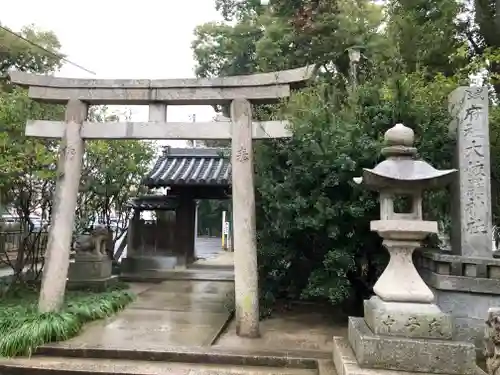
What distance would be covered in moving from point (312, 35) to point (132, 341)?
9.72 m

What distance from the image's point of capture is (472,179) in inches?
232

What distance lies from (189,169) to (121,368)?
10282 mm

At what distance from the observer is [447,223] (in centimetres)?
809

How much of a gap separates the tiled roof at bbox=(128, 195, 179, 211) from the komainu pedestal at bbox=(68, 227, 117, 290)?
2.55m

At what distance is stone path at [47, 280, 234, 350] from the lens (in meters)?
6.11

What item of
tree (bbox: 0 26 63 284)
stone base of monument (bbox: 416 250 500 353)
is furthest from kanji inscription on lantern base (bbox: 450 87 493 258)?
tree (bbox: 0 26 63 284)

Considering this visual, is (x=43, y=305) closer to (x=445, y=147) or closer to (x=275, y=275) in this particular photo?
(x=275, y=275)

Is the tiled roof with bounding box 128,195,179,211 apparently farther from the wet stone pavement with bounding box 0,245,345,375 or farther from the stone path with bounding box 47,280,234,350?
the wet stone pavement with bounding box 0,245,345,375

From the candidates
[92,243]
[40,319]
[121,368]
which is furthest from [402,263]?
[92,243]

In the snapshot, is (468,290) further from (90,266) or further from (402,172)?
(90,266)

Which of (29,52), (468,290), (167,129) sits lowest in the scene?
(468,290)

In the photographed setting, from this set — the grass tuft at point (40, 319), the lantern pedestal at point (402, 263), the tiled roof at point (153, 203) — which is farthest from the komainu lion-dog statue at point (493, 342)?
the tiled roof at point (153, 203)

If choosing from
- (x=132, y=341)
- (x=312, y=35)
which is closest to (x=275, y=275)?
(x=132, y=341)

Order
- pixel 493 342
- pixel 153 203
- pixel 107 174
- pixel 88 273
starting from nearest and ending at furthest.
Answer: pixel 493 342
pixel 88 273
pixel 107 174
pixel 153 203
